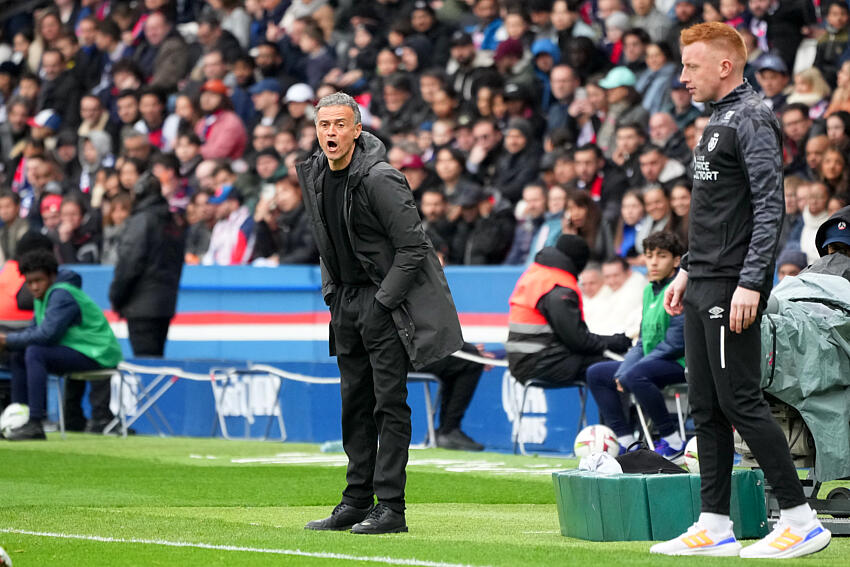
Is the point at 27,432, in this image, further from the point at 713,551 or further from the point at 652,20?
the point at 713,551

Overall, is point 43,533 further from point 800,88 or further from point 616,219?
point 800,88

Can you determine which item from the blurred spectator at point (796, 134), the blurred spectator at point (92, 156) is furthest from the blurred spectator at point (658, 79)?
the blurred spectator at point (92, 156)

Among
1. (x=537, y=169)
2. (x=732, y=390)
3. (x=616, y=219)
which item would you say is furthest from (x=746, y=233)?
(x=537, y=169)

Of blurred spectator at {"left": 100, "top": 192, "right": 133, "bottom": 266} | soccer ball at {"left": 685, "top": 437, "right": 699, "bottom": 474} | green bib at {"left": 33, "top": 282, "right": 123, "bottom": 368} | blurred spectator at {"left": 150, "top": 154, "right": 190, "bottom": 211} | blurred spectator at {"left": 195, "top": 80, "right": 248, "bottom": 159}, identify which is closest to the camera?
soccer ball at {"left": 685, "top": 437, "right": 699, "bottom": 474}

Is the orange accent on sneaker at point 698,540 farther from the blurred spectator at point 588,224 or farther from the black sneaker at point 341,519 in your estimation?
the blurred spectator at point 588,224

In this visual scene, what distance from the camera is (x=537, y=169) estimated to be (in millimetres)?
17891

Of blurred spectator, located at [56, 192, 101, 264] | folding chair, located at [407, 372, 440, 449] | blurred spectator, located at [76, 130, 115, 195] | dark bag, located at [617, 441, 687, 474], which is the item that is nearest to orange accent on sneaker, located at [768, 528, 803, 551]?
dark bag, located at [617, 441, 687, 474]

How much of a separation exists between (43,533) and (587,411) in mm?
7077

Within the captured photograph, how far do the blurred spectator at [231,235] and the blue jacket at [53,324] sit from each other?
13.0ft

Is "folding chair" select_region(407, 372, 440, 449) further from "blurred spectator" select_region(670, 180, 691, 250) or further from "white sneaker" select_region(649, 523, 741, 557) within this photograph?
"white sneaker" select_region(649, 523, 741, 557)

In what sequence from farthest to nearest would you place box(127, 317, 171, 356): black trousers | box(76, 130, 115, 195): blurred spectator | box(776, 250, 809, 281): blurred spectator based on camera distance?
box(76, 130, 115, 195): blurred spectator
box(127, 317, 171, 356): black trousers
box(776, 250, 809, 281): blurred spectator

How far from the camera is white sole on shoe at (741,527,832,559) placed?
6891 mm

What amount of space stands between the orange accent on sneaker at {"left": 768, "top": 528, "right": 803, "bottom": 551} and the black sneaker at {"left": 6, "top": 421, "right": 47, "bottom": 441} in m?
10.1

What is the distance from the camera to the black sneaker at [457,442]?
1473 centimetres
